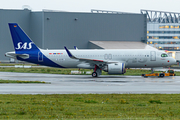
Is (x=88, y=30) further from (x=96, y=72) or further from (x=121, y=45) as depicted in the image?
(x=96, y=72)

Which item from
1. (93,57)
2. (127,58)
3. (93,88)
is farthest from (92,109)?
(93,57)

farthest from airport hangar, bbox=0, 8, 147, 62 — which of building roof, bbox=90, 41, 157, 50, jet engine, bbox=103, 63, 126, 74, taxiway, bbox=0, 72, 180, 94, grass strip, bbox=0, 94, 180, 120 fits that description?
grass strip, bbox=0, 94, 180, 120

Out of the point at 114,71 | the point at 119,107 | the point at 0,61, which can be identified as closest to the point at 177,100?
the point at 119,107

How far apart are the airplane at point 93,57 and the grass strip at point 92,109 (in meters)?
19.3

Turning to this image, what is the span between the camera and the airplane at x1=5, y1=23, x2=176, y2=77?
34.7m

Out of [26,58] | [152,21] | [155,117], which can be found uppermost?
[152,21]

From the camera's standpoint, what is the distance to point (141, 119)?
9.88 m

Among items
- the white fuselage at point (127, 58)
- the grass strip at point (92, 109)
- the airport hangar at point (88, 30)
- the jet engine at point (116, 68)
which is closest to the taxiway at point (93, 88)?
the grass strip at point (92, 109)

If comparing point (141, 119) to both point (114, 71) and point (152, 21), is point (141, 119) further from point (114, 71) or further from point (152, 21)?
point (152, 21)

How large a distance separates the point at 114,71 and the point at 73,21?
4663 cm

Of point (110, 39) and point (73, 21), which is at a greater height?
point (73, 21)

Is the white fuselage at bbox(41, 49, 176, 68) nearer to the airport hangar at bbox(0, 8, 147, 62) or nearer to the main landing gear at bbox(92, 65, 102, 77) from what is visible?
the main landing gear at bbox(92, 65, 102, 77)

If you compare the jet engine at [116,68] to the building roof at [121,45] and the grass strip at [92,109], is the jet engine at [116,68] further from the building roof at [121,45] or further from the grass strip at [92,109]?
the building roof at [121,45]

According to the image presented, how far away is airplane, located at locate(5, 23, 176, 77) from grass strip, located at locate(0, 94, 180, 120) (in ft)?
63.2
